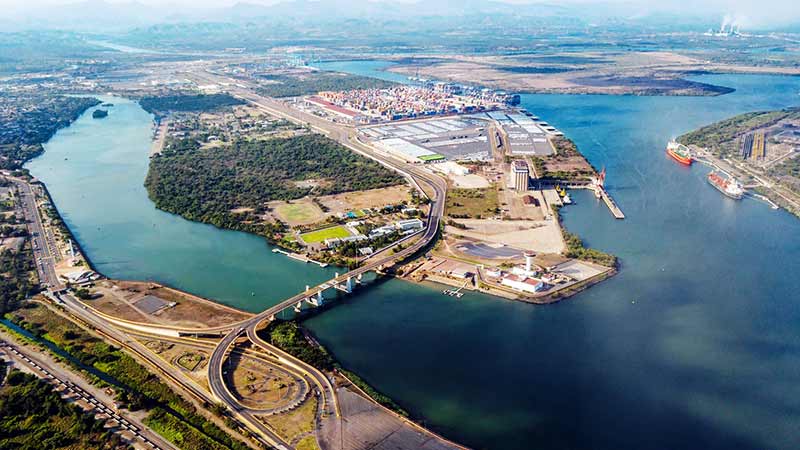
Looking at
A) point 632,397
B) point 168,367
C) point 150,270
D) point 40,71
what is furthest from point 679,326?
point 40,71

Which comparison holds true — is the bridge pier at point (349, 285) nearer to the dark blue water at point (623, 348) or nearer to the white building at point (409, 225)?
the dark blue water at point (623, 348)

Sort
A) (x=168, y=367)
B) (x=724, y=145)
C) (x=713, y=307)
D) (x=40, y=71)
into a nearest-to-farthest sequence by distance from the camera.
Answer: (x=168, y=367) < (x=713, y=307) < (x=724, y=145) < (x=40, y=71)

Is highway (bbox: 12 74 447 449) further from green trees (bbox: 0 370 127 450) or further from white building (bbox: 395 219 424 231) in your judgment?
green trees (bbox: 0 370 127 450)

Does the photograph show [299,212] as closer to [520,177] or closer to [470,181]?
[470,181]

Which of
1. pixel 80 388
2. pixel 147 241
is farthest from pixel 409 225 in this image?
pixel 80 388

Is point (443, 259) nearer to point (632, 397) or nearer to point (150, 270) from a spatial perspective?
point (632, 397)

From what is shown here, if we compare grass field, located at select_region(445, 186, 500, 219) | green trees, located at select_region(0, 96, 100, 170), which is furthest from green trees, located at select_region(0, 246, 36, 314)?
grass field, located at select_region(445, 186, 500, 219)

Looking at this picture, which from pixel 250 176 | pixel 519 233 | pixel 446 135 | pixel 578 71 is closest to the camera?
pixel 519 233
